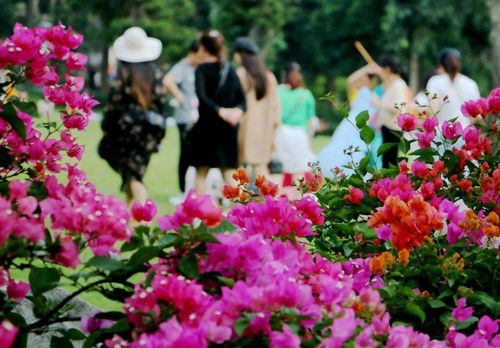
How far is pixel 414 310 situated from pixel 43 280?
3.03 ft

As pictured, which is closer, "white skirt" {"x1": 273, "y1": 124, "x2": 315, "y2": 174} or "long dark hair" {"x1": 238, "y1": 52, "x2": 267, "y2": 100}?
"long dark hair" {"x1": 238, "y1": 52, "x2": 267, "y2": 100}

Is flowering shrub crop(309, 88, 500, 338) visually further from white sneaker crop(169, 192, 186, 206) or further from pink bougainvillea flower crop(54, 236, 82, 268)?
white sneaker crop(169, 192, 186, 206)

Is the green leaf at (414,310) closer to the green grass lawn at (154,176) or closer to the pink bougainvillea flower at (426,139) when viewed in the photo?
the pink bougainvillea flower at (426,139)

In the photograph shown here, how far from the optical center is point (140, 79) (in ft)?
28.0

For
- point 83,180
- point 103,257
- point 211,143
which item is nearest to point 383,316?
point 103,257

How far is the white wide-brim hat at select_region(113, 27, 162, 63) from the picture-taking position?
8.66 meters

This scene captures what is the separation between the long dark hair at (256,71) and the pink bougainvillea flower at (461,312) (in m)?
7.22

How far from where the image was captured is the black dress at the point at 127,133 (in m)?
8.62

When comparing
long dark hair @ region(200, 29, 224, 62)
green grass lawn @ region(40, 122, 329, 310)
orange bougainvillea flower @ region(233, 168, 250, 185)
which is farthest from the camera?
green grass lawn @ region(40, 122, 329, 310)

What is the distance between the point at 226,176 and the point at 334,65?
32125 millimetres

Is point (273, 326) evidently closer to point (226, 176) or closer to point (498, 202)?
point (498, 202)

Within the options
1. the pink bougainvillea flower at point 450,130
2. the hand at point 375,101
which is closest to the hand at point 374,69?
the hand at point 375,101

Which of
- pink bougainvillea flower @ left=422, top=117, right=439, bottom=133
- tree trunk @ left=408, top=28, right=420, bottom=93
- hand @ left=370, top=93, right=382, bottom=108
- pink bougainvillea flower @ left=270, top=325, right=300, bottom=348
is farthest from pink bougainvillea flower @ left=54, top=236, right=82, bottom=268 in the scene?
tree trunk @ left=408, top=28, right=420, bottom=93

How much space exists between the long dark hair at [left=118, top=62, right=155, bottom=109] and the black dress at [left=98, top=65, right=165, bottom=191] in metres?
0.04
